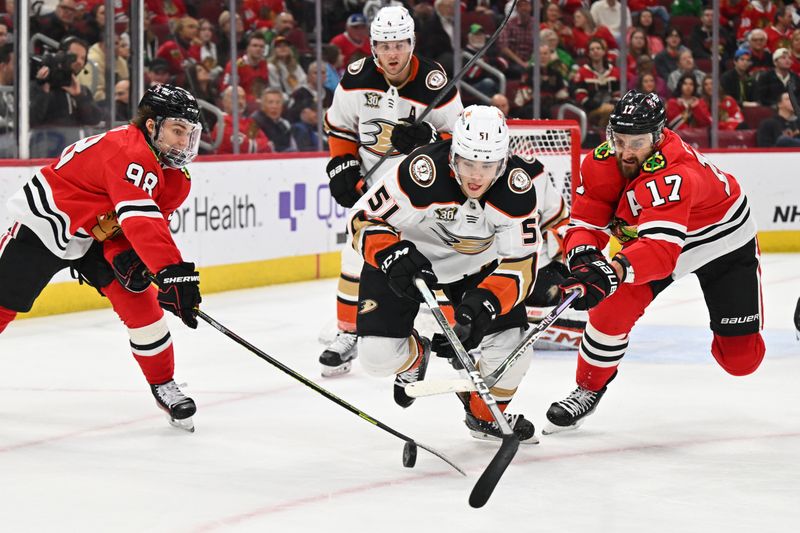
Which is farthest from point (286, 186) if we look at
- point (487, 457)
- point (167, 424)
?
point (487, 457)

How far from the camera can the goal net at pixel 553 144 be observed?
5.46 m

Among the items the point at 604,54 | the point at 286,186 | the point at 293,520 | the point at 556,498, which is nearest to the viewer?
the point at 293,520

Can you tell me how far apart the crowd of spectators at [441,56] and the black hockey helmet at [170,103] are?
268 cm

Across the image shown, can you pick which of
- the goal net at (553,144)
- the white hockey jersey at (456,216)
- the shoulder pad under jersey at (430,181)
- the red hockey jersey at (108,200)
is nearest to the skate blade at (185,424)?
the red hockey jersey at (108,200)

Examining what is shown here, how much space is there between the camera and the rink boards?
615cm

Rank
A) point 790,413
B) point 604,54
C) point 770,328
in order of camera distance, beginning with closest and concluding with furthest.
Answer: point 790,413, point 770,328, point 604,54

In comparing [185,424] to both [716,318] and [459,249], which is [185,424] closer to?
[459,249]

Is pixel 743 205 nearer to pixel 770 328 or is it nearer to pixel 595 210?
pixel 595 210

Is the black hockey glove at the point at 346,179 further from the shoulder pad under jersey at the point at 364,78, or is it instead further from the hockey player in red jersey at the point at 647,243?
the hockey player in red jersey at the point at 647,243

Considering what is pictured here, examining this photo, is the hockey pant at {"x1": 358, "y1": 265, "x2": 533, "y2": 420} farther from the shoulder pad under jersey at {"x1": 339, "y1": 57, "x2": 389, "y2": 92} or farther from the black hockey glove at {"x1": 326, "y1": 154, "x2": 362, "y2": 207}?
the shoulder pad under jersey at {"x1": 339, "y1": 57, "x2": 389, "y2": 92}

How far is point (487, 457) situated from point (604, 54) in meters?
5.81

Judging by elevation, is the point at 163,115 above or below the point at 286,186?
above

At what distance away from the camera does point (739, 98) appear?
29.1ft

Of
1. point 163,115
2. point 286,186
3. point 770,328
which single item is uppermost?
point 163,115
